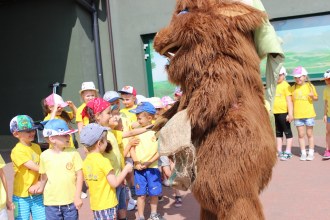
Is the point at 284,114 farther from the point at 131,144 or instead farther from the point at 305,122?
the point at 131,144

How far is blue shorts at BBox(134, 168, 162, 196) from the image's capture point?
433 centimetres

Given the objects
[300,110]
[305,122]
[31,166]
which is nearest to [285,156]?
[305,122]

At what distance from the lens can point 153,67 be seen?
33.0ft

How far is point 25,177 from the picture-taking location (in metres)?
3.66

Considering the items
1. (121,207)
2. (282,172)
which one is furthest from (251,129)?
(282,172)

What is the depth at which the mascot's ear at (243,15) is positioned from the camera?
231 centimetres

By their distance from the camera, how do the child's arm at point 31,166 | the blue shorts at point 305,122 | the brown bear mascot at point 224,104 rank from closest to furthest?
the brown bear mascot at point 224,104 → the child's arm at point 31,166 → the blue shorts at point 305,122

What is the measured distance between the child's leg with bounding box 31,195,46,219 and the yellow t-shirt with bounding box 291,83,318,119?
500 centimetres

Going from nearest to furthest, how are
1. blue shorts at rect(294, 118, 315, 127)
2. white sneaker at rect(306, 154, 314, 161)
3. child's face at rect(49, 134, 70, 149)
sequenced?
child's face at rect(49, 134, 70, 149)
white sneaker at rect(306, 154, 314, 161)
blue shorts at rect(294, 118, 315, 127)

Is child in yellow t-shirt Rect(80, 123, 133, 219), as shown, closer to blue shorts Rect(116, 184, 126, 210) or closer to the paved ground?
blue shorts Rect(116, 184, 126, 210)

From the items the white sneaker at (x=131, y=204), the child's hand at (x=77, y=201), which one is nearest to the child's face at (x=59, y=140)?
the child's hand at (x=77, y=201)

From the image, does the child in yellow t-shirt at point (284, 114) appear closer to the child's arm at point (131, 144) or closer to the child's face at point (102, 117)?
the child's arm at point (131, 144)

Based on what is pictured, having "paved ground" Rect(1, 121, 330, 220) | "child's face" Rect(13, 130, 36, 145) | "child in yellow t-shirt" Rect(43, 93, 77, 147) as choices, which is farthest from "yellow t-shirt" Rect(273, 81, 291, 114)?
"child's face" Rect(13, 130, 36, 145)

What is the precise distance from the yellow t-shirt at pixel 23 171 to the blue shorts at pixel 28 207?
67 millimetres
